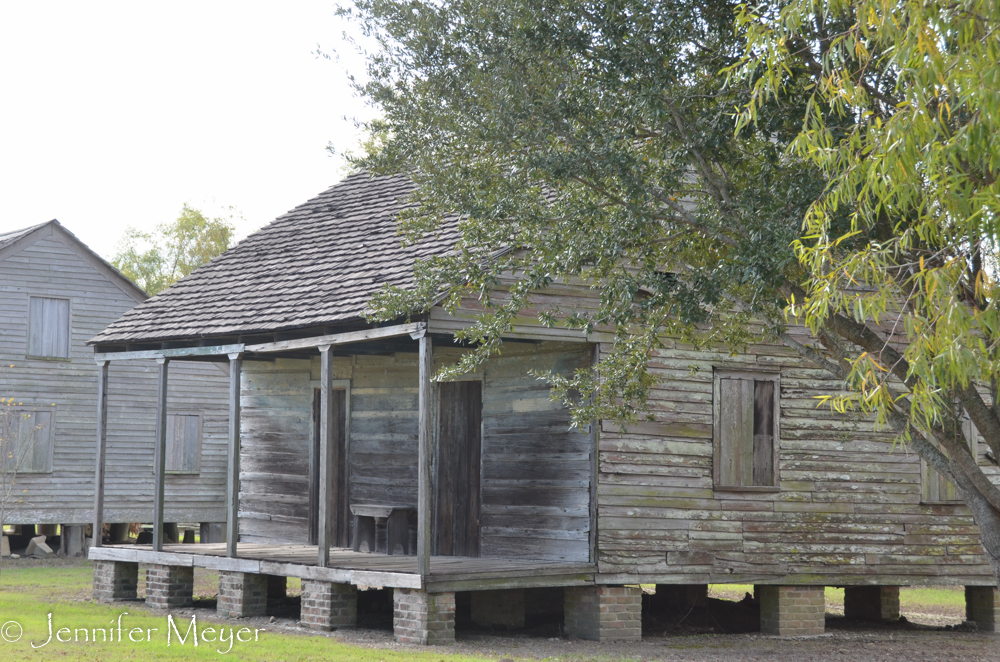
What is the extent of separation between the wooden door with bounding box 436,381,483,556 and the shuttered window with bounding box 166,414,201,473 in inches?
520

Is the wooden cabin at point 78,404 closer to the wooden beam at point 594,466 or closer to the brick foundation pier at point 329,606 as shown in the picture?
the brick foundation pier at point 329,606

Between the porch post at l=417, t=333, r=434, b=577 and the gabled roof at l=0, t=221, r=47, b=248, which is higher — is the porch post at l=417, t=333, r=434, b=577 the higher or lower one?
the lower one

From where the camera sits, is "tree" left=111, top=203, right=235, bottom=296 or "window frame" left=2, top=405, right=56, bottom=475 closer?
"window frame" left=2, top=405, right=56, bottom=475

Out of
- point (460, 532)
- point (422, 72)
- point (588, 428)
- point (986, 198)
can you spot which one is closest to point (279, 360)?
point (460, 532)

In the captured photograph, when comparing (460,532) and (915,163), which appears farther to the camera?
(460,532)

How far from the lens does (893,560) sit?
15.1 metres

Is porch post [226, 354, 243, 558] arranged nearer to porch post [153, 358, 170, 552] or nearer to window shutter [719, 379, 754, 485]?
porch post [153, 358, 170, 552]

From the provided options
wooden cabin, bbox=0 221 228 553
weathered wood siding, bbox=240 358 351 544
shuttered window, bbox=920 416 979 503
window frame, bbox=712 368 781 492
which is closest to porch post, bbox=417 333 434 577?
window frame, bbox=712 368 781 492

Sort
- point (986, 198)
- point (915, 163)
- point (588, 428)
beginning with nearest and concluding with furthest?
point (986, 198)
point (915, 163)
point (588, 428)

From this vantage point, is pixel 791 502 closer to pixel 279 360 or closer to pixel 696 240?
pixel 696 240

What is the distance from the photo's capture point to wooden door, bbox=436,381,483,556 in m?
15.1

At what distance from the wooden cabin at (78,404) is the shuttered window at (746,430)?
49.2ft

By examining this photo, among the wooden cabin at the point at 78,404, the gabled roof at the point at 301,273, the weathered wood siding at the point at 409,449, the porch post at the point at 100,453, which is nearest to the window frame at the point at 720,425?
the weathered wood siding at the point at 409,449

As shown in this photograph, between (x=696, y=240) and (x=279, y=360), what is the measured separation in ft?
27.9
